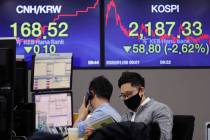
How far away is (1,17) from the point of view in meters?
5.04

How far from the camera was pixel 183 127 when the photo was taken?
10.6 ft

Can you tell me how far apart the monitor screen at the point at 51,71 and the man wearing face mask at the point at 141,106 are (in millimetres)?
936

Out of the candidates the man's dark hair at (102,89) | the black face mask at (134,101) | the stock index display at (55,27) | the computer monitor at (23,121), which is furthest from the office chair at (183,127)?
the stock index display at (55,27)

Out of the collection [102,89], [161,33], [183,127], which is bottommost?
[183,127]

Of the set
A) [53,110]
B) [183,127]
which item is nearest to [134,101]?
[183,127]

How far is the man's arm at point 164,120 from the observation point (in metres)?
3.04

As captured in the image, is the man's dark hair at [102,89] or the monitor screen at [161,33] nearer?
the man's dark hair at [102,89]

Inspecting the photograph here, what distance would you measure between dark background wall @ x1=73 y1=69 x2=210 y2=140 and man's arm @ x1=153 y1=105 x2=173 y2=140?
6.06 feet

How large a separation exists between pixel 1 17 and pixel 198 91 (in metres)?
2.29

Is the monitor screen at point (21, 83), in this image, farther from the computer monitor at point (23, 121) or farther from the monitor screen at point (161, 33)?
the monitor screen at point (161, 33)

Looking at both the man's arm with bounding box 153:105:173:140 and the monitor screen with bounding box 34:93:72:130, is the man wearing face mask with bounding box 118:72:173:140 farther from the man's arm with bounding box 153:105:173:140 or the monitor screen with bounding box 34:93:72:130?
the monitor screen with bounding box 34:93:72:130

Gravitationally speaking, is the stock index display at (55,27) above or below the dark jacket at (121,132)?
above

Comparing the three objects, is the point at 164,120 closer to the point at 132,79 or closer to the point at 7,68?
the point at 132,79

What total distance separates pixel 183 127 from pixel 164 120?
0.70 ft
